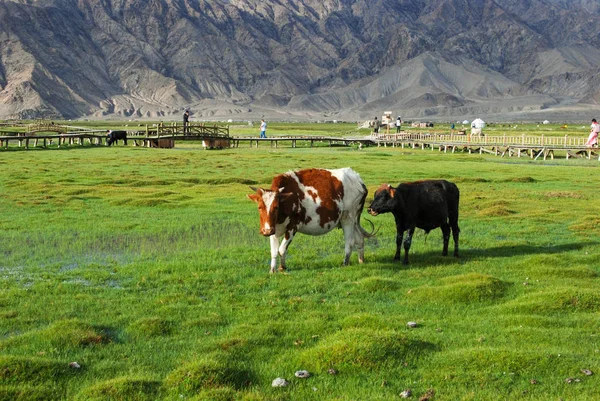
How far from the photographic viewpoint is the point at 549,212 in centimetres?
2623

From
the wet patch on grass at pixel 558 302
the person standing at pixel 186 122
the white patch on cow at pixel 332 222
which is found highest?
the person standing at pixel 186 122

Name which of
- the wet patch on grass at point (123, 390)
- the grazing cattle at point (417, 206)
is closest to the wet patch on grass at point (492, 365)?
the wet patch on grass at point (123, 390)

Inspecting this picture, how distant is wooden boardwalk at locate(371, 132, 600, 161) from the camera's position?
65.5 m

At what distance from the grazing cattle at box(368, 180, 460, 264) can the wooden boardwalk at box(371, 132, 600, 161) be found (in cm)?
4959

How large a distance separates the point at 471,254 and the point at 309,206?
16.0 feet

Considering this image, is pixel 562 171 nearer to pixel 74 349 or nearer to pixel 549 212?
pixel 549 212

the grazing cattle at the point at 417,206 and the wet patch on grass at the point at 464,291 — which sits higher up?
the grazing cattle at the point at 417,206

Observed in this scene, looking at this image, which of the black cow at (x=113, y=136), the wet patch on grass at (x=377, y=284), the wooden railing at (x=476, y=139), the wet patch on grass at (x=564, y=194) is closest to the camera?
the wet patch on grass at (x=377, y=284)

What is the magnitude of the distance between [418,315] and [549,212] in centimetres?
1547

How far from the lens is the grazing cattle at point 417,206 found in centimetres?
1694

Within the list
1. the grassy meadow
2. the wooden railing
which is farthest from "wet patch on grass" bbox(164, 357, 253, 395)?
the wooden railing

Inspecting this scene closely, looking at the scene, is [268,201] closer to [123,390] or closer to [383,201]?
[383,201]

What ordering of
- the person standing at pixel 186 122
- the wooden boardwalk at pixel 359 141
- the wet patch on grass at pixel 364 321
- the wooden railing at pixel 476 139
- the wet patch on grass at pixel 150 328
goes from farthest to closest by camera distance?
the person standing at pixel 186 122 → the wooden railing at pixel 476 139 → the wooden boardwalk at pixel 359 141 → the wet patch on grass at pixel 364 321 → the wet patch on grass at pixel 150 328

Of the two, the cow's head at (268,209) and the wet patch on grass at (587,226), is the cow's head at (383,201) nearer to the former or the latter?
the cow's head at (268,209)
